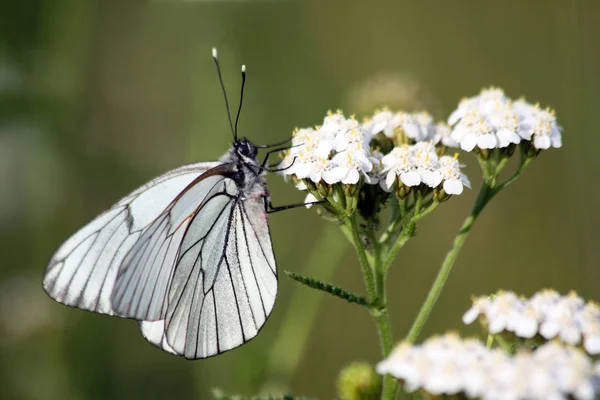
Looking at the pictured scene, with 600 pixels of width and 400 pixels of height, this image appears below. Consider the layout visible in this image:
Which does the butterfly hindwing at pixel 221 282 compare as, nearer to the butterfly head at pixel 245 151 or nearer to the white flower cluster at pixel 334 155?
the butterfly head at pixel 245 151

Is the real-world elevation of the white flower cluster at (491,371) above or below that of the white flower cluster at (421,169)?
below

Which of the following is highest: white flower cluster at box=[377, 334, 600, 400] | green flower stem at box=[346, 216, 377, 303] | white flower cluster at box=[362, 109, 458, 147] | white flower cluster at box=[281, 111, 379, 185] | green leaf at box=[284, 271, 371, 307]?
white flower cluster at box=[362, 109, 458, 147]

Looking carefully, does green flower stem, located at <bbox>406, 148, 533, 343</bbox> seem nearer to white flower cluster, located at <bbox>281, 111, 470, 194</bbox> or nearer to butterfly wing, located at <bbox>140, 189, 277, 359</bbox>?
white flower cluster, located at <bbox>281, 111, 470, 194</bbox>

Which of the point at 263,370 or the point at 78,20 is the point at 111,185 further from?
the point at 263,370

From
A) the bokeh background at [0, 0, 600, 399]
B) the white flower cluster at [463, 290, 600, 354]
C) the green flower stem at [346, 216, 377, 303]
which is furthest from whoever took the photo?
the bokeh background at [0, 0, 600, 399]

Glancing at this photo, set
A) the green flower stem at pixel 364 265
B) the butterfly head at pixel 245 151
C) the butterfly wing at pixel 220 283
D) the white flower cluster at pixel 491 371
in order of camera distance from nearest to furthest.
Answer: the white flower cluster at pixel 491 371
the green flower stem at pixel 364 265
the butterfly wing at pixel 220 283
the butterfly head at pixel 245 151

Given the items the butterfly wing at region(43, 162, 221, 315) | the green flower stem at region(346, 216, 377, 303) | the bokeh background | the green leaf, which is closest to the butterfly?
the butterfly wing at region(43, 162, 221, 315)

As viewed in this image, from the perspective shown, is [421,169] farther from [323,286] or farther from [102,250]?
[102,250]

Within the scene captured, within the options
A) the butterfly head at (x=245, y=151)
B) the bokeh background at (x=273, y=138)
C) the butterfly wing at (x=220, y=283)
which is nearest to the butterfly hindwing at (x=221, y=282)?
the butterfly wing at (x=220, y=283)

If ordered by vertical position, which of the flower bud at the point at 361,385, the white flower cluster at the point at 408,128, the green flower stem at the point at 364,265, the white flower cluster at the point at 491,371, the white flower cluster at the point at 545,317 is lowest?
the white flower cluster at the point at 491,371
